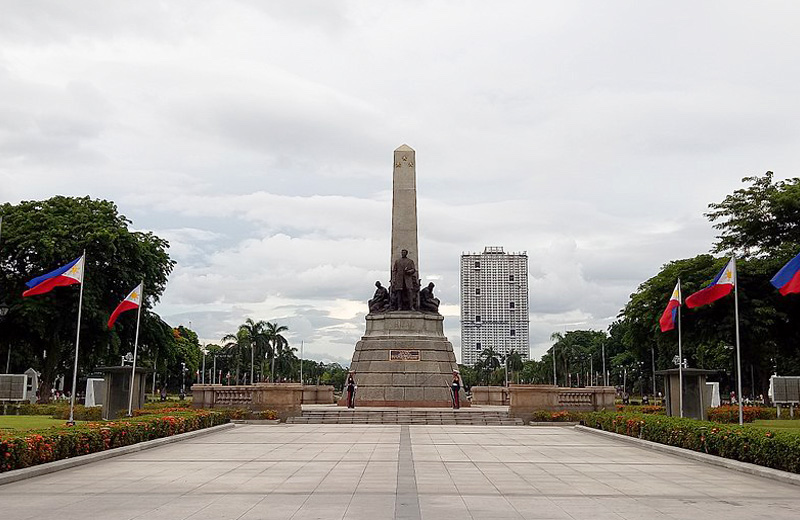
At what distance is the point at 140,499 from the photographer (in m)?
11.4

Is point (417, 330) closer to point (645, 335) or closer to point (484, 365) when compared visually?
point (645, 335)

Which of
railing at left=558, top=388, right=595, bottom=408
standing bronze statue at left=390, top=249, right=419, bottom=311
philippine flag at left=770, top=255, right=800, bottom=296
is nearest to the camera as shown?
philippine flag at left=770, top=255, right=800, bottom=296

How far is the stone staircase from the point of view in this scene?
30.9 meters

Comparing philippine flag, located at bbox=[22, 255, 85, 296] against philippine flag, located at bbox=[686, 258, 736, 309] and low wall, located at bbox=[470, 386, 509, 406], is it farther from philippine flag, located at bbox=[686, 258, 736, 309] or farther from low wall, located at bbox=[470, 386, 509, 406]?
low wall, located at bbox=[470, 386, 509, 406]

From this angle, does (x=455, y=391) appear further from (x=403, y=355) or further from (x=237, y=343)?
(x=237, y=343)

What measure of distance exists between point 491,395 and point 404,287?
31.9 ft

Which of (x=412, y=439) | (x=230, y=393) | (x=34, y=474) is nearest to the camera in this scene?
(x=34, y=474)

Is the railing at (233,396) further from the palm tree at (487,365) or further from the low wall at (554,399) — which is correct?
the palm tree at (487,365)

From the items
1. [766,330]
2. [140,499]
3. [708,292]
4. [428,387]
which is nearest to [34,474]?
[140,499]

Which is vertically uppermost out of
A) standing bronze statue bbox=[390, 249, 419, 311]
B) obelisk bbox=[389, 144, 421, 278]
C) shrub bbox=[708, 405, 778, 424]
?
obelisk bbox=[389, 144, 421, 278]

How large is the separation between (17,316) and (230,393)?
11.3m

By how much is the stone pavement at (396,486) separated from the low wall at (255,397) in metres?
11.6

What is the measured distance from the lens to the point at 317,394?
42.9m

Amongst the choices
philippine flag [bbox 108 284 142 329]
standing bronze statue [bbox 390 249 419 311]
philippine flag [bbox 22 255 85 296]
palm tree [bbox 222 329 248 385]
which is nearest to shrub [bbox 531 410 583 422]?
standing bronze statue [bbox 390 249 419 311]
